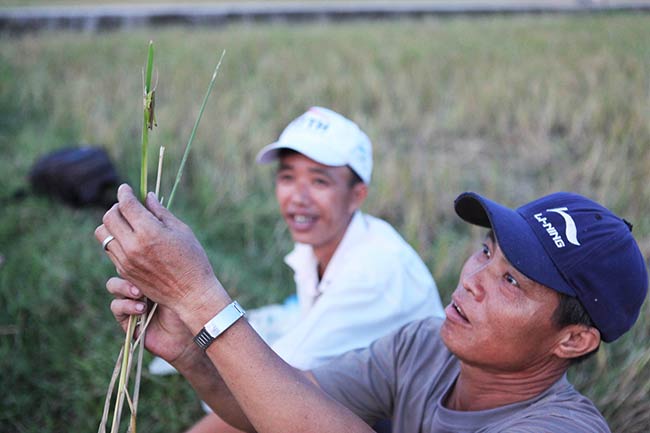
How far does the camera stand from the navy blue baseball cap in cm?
145

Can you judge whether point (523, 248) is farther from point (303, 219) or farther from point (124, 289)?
point (303, 219)

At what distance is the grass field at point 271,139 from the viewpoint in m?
2.76

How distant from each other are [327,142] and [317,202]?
225 mm

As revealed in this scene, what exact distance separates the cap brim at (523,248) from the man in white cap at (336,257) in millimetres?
735

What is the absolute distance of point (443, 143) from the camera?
498cm

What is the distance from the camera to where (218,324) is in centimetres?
139

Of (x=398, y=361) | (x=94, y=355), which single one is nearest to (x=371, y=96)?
(x=94, y=355)

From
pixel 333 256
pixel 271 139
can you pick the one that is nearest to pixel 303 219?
pixel 333 256

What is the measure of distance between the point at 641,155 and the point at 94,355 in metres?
3.12

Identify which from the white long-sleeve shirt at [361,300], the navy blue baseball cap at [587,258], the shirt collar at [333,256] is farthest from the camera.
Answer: the shirt collar at [333,256]

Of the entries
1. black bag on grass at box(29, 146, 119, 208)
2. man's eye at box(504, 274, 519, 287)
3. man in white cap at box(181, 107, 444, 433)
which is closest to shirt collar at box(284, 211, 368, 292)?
man in white cap at box(181, 107, 444, 433)

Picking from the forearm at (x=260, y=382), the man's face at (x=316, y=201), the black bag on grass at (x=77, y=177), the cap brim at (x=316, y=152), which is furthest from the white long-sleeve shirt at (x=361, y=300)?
the black bag on grass at (x=77, y=177)

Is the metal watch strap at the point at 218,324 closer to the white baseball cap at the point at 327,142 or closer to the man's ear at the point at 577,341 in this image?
the man's ear at the point at 577,341

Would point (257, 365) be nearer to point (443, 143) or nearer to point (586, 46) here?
point (443, 143)
